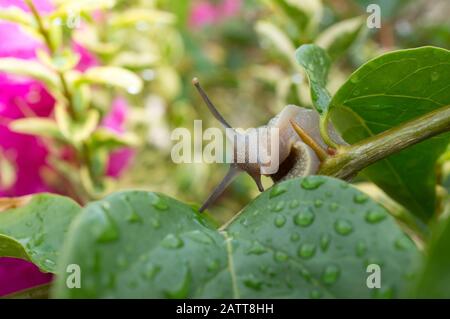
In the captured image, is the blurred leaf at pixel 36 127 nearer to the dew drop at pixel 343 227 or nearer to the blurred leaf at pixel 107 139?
the blurred leaf at pixel 107 139

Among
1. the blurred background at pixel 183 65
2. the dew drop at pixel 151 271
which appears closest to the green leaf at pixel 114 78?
the blurred background at pixel 183 65

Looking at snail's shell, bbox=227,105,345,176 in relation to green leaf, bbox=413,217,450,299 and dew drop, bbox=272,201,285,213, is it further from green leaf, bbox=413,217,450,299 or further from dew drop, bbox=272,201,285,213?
green leaf, bbox=413,217,450,299

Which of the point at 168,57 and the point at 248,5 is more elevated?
the point at 248,5

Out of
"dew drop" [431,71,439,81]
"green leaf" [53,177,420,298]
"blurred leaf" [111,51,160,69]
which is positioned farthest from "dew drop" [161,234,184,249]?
"blurred leaf" [111,51,160,69]

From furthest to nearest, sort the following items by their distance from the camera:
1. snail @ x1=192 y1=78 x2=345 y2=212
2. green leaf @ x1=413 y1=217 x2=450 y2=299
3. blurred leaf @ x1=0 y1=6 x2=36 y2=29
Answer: blurred leaf @ x1=0 y1=6 x2=36 y2=29
snail @ x1=192 y1=78 x2=345 y2=212
green leaf @ x1=413 y1=217 x2=450 y2=299

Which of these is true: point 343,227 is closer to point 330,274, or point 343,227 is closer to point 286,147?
point 330,274

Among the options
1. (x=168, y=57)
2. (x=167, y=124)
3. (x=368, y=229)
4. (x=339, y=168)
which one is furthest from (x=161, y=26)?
(x=368, y=229)

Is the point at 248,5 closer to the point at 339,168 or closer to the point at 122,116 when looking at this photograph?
the point at 122,116
